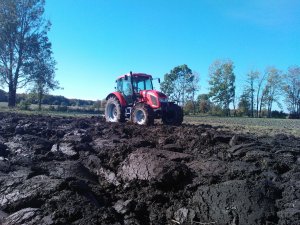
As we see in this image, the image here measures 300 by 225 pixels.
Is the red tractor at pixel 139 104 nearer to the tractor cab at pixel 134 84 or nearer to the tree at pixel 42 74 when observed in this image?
the tractor cab at pixel 134 84

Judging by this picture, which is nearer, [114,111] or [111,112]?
[114,111]

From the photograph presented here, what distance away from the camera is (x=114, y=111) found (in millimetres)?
15781

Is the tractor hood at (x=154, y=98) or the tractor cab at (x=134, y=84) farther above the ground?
the tractor cab at (x=134, y=84)

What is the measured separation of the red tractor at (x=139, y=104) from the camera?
42.5ft

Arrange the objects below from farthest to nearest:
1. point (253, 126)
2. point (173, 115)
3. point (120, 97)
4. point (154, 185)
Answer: point (253, 126)
point (120, 97)
point (173, 115)
point (154, 185)

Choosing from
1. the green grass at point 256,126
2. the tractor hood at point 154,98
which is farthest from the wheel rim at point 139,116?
the green grass at point 256,126

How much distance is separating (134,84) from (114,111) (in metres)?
2.06

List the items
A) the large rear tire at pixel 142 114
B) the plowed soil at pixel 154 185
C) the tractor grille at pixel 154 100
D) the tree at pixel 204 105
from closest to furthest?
the plowed soil at pixel 154 185 < the large rear tire at pixel 142 114 < the tractor grille at pixel 154 100 < the tree at pixel 204 105

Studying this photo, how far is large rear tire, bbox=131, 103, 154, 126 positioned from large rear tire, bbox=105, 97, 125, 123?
145 centimetres

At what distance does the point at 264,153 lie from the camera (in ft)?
21.4

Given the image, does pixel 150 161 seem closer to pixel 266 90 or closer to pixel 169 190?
pixel 169 190

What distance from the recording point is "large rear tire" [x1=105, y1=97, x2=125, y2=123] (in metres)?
14.7

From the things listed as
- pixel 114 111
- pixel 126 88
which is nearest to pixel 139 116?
pixel 126 88

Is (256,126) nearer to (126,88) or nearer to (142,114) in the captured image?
(142,114)
